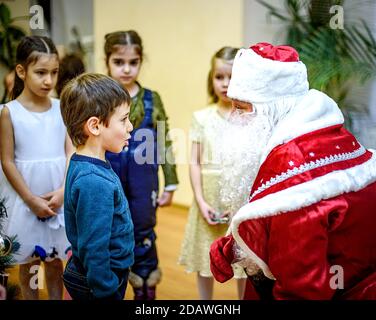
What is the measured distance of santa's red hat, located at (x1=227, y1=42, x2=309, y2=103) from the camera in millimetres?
1148

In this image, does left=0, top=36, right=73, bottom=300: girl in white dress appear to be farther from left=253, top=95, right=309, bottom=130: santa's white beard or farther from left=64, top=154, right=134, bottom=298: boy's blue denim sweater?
left=253, top=95, right=309, bottom=130: santa's white beard

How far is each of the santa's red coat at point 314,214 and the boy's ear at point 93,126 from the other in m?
0.34

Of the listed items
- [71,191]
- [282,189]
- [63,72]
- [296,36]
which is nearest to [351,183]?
[282,189]

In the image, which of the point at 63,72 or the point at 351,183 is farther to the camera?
the point at 63,72

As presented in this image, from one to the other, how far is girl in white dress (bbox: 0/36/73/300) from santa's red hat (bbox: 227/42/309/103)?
0.43 m

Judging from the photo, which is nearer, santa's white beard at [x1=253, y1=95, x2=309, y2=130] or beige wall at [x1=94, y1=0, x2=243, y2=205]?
santa's white beard at [x1=253, y1=95, x2=309, y2=130]

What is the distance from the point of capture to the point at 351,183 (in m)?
1.11

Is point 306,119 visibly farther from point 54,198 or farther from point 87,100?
point 54,198

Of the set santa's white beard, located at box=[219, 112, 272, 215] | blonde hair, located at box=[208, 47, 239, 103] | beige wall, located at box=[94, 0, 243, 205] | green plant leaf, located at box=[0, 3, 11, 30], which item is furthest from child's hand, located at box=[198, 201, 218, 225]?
green plant leaf, located at box=[0, 3, 11, 30]

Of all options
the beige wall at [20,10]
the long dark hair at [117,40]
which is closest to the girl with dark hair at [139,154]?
the long dark hair at [117,40]

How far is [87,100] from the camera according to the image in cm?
113

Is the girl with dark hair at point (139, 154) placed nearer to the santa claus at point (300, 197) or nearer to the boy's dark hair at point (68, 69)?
the boy's dark hair at point (68, 69)

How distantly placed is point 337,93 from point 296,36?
19 cm
